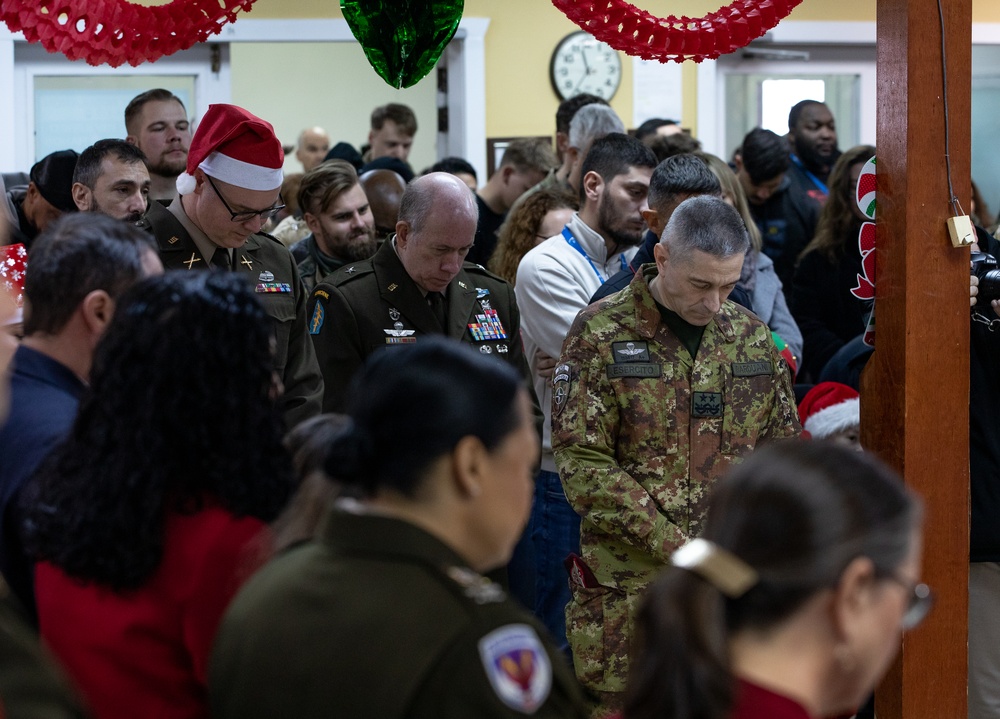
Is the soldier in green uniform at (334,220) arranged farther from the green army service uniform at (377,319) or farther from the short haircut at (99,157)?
the green army service uniform at (377,319)

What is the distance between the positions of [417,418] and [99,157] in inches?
98.4

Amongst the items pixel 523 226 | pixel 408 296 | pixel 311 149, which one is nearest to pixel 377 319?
pixel 408 296

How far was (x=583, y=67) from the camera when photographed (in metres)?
7.57

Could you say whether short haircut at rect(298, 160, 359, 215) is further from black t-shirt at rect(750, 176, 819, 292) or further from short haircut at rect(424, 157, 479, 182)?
black t-shirt at rect(750, 176, 819, 292)

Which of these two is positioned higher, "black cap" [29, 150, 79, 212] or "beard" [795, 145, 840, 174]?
"beard" [795, 145, 840, 174]

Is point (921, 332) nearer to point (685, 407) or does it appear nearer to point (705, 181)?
point (685, 407)

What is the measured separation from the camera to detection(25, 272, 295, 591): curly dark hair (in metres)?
1.50

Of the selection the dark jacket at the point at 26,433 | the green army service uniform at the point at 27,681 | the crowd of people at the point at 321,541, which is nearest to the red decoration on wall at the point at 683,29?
the crowd of people at the point at 321,541

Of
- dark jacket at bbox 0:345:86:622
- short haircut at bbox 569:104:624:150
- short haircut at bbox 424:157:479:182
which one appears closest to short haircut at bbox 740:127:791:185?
short haircut at bbox 569:104:624:150

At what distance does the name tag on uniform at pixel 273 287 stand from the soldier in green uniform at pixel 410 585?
5.10 ft

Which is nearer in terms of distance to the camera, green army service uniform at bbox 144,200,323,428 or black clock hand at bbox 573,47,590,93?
green army service uniform at bbox 144,200,323,428

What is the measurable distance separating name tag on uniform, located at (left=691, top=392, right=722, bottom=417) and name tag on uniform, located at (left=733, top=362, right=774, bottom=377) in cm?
8

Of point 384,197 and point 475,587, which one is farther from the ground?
point 384,197

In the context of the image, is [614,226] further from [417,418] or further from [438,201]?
[417,418]
